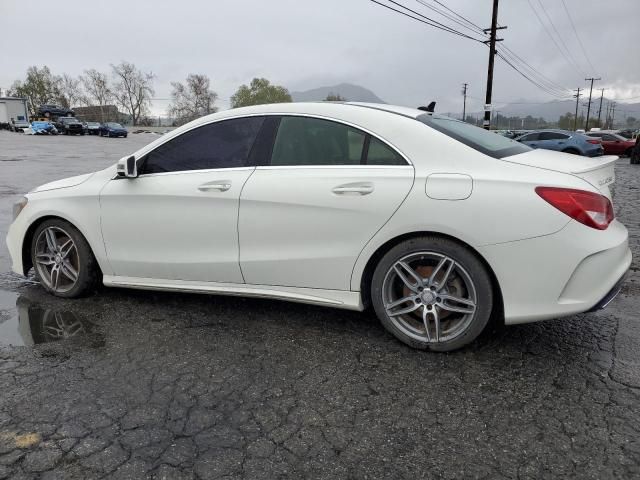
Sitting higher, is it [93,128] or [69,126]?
[69,126]

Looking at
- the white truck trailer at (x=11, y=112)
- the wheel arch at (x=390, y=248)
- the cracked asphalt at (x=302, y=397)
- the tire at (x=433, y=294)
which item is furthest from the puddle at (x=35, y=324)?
the white truck trailer at (x=11, y=112)

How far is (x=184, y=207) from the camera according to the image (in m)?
3.66

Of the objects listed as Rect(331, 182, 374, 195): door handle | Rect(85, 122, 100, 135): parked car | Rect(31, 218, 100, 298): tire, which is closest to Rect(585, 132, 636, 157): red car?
Rect(331, 182, 374, 195): door handle

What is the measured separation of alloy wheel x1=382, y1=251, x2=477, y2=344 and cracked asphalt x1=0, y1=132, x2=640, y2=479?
6.5 inches

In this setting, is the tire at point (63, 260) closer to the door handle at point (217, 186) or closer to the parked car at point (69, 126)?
the door handle at point (217, 186)

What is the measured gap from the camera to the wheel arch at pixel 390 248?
2979 mm

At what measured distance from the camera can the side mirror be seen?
3.81 meters

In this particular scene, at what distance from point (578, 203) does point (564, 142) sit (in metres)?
22.4

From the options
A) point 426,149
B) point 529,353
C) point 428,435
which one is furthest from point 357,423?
point 426,149

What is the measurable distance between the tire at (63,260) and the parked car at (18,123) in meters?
67.9

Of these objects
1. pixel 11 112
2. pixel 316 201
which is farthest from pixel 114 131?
pixel 316 201

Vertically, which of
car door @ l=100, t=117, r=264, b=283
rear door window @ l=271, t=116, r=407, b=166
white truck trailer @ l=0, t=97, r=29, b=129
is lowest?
car door @ l=100, t=117, r=264, b=283

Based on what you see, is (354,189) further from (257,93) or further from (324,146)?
(257,93)

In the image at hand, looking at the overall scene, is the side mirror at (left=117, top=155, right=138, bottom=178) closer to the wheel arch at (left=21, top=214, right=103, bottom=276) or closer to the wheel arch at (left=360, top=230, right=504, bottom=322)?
the wheel arch at (left=21, top=214, right=103, bottom=276)
